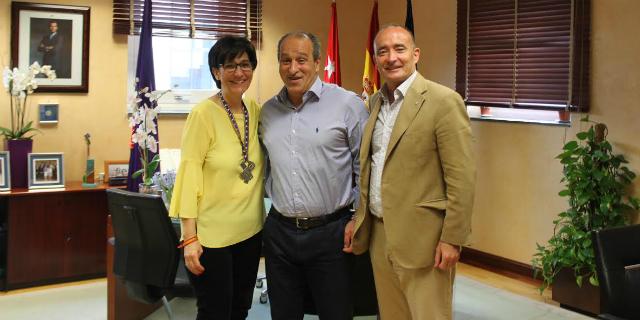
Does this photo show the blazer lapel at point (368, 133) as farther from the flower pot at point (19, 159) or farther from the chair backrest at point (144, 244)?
the flower pot at point (19, 159)

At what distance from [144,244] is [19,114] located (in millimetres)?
2134

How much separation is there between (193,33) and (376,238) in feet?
10.5

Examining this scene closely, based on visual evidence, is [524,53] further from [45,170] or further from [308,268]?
[45,170]

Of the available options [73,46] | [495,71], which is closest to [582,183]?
[495,71]

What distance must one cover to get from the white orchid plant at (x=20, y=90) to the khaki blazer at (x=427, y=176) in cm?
297

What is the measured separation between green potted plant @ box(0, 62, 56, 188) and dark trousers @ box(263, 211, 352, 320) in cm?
257

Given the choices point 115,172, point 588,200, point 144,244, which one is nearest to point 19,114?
point 115,172

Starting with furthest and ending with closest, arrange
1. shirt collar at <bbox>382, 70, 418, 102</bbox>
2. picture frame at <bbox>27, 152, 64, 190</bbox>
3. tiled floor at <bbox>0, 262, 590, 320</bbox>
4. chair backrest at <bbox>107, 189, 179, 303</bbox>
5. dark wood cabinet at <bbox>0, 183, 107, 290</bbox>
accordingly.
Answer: picture frame at <bbox>27, 152, 64, 190</bbox> < dark wood cabinet at <bbox>0, 183, 107, 290</bbox> < tiled floor at <bbox>0, 262, 590, 320</bbox> < chair backrest at <bbox>107, 189, 179, 303</bbox> < shirt collar at <bbox>382, 70, 418, 102</bbox>

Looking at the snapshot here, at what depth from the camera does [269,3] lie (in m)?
5.14

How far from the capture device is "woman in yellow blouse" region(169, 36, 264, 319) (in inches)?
81.5

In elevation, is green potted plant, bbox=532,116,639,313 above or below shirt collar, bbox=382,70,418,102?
below

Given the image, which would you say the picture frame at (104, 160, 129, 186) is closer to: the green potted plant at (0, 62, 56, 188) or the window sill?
the green potted plant at (0, 62, 56, 188)

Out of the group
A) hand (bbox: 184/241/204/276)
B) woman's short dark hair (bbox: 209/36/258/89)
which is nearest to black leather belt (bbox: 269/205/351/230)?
hand (bbox: 184/241/204/276)

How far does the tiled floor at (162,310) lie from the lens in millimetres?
3568
